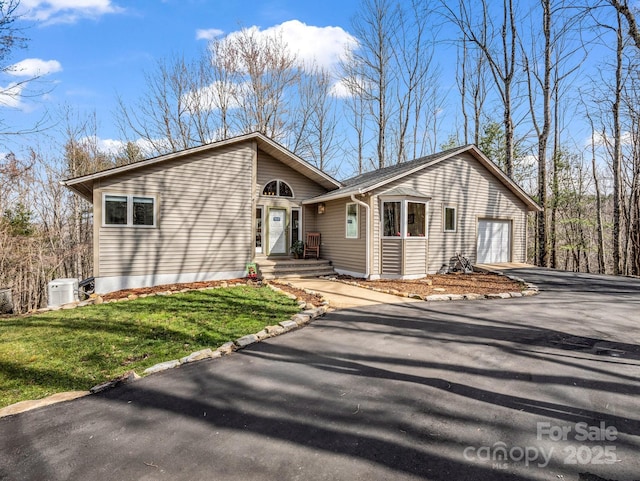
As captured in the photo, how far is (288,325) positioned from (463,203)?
967 cm

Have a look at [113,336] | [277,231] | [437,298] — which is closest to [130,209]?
[277,231]

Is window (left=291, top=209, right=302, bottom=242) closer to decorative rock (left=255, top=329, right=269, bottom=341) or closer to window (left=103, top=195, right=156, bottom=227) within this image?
window (left=103, top=195, right=156, bottom=227)

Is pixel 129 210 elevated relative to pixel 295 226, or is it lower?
elevated

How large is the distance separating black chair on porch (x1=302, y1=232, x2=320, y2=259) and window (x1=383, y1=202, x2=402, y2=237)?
114 inches

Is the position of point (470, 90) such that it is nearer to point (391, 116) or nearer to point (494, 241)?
point (391, 116)

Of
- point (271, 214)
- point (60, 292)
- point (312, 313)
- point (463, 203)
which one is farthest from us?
point (463, 203)

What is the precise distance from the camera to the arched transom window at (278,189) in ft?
36.7

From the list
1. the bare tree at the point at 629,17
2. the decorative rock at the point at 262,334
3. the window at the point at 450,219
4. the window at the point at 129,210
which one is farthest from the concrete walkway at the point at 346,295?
the bare tree at the point at 629,17

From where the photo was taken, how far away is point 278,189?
11367 millimetres

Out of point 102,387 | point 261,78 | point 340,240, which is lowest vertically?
point 102,387

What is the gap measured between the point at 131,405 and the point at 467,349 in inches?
149

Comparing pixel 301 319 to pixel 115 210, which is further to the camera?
pixel 115 210

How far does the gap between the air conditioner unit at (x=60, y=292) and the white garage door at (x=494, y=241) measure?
1329 centimetres

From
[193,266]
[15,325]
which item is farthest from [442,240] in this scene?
[15,325]
